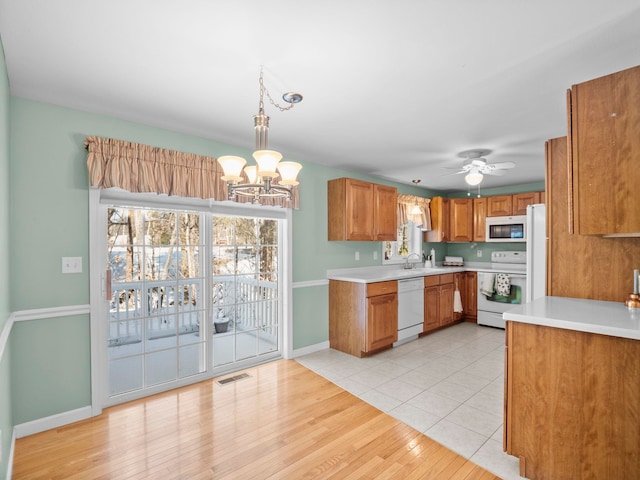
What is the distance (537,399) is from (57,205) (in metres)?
3.48

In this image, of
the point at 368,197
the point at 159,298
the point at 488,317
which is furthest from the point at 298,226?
the point at 488,317

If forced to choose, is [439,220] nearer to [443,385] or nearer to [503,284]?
[503,284]

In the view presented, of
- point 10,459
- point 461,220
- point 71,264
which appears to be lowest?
point 10,459

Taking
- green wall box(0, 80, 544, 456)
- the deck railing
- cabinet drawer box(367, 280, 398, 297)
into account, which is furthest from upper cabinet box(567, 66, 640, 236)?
green wall box(0, 80, 544, 456)

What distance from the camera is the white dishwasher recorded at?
4312 millimetres

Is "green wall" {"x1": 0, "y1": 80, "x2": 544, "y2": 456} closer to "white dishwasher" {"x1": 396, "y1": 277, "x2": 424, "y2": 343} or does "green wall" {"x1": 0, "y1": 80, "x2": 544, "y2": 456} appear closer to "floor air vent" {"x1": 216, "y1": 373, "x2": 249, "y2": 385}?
"floor air vent" {"x1": 216, "y1": 373, "x2": 249, "y2": 385}

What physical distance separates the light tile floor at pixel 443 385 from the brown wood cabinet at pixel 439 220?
196 cm

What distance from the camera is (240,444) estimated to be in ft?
7.20

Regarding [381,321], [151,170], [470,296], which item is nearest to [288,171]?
[151,170]

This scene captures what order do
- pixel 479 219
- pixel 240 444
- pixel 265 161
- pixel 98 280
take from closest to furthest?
pixel 265 161 → pixel 240 444 → pixel 98 280 → pixel 479 219

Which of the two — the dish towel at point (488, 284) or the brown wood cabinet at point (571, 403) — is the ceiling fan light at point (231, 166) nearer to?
the brown wood cabinet at point (571, 403)

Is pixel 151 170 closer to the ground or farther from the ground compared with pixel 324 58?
closer to the ground

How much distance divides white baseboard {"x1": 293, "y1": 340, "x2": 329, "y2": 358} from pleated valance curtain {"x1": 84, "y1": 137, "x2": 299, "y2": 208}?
192 cm

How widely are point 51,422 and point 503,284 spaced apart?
18.2 ft
